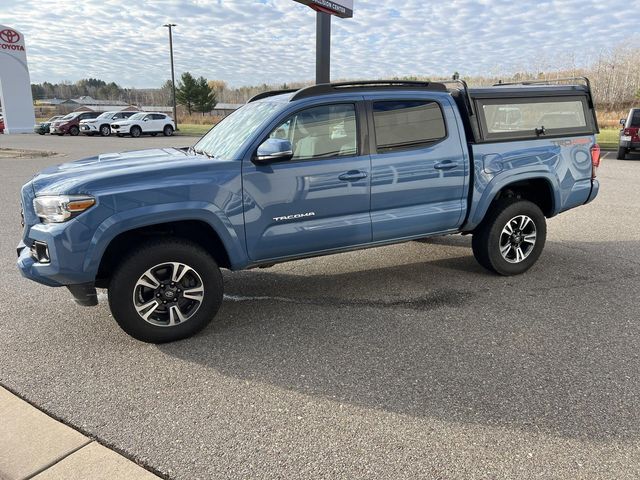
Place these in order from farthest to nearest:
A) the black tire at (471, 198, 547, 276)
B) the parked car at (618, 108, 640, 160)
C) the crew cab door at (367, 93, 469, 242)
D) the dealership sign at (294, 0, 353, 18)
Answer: the parked car at (618, 108, 640, 160)
the dealership sign at (294, 0, 353, 18)
the black tire at (471, 198, 547, 276)
the crew cab door at (367, 93, 469, 242)

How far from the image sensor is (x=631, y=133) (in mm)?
16328

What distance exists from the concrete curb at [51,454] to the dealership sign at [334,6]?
12673 mm

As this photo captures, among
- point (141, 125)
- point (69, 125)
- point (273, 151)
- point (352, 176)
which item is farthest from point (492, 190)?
point (69, 125)

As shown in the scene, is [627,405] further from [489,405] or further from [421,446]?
[421,446]

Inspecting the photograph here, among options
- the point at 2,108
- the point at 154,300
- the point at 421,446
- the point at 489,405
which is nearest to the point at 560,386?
the point at 489,405

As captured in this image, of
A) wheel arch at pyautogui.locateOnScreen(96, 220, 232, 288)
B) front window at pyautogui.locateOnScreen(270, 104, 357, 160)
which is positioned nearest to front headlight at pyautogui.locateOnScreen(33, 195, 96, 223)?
wheel arch at pyautogui.locateOnScreen(96, 220, 232, 288)

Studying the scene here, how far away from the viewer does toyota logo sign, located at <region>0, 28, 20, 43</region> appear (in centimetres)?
3884

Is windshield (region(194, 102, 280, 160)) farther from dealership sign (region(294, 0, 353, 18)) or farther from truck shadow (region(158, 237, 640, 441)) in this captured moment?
dealership sign (region(294, 0, 353, 18))

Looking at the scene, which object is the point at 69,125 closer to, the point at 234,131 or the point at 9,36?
the point at 9,36

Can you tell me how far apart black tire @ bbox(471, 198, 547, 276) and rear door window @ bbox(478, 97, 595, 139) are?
2.39ft

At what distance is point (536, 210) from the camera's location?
17.1ft

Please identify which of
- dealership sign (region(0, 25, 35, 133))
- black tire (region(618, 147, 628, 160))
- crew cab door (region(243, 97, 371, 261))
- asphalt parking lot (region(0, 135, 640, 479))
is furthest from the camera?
dealership sign (region(0, 25, 35, 133))

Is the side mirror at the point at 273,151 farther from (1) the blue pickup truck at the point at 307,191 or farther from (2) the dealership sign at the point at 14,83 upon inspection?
(2) the dealership sign at the point at 14,83

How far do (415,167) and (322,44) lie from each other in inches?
403
